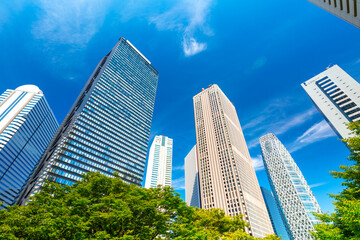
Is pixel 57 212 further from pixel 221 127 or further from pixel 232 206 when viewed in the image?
pixel 221 127

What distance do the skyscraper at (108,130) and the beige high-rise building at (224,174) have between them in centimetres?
4382

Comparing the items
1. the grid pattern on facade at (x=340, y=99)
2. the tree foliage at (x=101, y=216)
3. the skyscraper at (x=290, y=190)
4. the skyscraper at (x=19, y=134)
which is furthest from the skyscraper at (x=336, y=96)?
the skyscraper at (x=19, y=134)

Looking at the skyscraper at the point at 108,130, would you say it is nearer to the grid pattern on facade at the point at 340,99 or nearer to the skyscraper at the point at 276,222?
the grid pattern on facade at the point at 340,99

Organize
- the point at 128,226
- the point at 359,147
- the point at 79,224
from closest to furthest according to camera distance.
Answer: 1. the point at 79,224
2. the point at 359,147
3. the point at 128,226

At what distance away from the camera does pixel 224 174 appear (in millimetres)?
95875

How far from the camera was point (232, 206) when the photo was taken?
3351 inches

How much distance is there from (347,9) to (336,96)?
85390 mm

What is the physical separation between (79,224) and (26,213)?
5.85 meters

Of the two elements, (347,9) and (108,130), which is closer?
(347,9)

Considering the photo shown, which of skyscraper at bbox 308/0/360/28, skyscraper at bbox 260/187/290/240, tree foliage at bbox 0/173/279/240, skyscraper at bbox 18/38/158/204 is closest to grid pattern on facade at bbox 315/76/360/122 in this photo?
skyscraper at bbox 308/0/360/28

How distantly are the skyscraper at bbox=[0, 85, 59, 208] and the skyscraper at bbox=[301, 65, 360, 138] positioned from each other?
182159 mm

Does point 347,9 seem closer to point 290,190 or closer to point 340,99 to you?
point 340,99

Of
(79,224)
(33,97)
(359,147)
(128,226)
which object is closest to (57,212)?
(79,224)

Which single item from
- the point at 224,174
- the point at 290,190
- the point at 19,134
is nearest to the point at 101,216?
the point at 224,174
